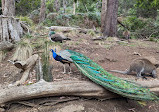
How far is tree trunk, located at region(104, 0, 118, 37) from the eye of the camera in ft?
27.9

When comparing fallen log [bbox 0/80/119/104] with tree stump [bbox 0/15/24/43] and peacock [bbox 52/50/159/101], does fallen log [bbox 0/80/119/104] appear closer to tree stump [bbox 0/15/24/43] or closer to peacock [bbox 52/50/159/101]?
peacock [bbox 52/50/159/101]

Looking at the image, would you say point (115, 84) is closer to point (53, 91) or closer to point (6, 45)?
point (53, 91)

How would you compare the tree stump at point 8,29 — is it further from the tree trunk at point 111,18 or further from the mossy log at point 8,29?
the tree trunk at point 111,18

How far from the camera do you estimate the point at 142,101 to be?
2322mm

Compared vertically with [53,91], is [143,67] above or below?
above

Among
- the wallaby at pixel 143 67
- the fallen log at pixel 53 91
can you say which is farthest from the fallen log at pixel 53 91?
the wallaby at pixel 143 67

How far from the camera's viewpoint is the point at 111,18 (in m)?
8.73

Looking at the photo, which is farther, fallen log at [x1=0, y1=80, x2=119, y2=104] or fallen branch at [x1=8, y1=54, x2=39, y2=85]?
fallen branch at [x1=8, y1=54, x2=39, y2=85]

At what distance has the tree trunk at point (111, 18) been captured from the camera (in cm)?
852

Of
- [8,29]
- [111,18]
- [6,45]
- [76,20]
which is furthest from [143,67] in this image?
[76,20]

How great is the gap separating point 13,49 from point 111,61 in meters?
3.84

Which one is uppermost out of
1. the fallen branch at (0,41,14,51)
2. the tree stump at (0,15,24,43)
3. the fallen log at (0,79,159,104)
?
the tree stump at (0,15,24,43)

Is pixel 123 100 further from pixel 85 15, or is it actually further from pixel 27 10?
pixel 27 10

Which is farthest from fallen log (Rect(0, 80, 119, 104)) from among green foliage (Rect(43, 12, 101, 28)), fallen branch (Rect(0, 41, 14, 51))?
green foliage (Rect(43, 12, 101, 28))
